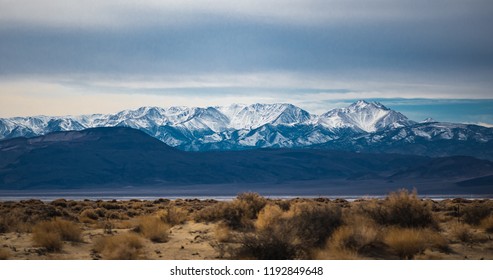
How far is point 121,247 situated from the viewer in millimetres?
16641

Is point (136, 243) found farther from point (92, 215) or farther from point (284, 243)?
point (92, 215)

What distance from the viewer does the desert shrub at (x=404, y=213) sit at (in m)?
19.7

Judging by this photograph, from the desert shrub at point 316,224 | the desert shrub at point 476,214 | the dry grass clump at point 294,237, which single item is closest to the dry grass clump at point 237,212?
the desert shrub at point 316,224

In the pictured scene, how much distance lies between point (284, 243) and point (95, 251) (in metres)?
5.46

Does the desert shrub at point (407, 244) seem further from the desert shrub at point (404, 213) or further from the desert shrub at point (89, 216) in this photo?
the desert shrub at point (89, 216)

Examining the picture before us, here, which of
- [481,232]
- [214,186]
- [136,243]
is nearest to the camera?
[136,243]

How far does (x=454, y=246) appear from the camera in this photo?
1788 cm

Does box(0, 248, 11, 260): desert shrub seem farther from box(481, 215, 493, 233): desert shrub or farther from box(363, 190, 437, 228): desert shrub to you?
box(481, 215, 493, 233): desert shrub

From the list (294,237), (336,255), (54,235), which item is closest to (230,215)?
(54,235)

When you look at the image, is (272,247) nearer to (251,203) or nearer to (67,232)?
(67,232)

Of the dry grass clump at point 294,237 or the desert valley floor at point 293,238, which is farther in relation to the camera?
the desert valley floor at point 293,238

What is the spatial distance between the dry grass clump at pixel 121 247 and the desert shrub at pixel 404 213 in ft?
24.2
